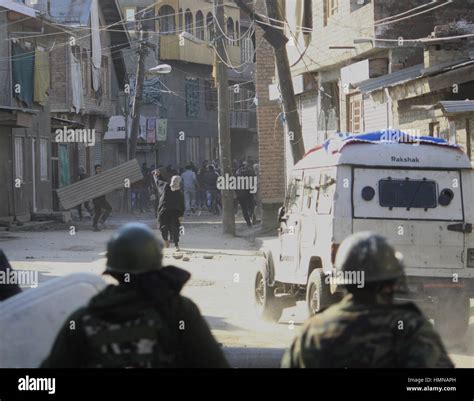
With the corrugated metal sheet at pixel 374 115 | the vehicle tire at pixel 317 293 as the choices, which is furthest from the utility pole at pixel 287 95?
the vehicle tire at pixel 317 293

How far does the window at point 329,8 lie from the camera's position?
22.6 m

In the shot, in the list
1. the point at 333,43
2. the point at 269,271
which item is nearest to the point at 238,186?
the point at 333,43

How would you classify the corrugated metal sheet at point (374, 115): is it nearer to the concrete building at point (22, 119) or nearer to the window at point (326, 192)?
the window at point (326, 192)

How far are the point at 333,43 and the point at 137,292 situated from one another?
1868 cm

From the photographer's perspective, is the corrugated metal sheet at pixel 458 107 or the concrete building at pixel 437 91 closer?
the corrugated metal sheet at pixel 458 107

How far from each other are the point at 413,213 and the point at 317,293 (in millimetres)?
1235

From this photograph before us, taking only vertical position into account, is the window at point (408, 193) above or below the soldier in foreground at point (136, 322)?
above

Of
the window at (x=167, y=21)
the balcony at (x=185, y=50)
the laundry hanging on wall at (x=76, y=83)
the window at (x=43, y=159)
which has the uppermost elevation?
the window at (x=167, y=21)

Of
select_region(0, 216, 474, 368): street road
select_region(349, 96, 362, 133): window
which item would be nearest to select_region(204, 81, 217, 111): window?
select_region(0, 216, 474, 368): street road

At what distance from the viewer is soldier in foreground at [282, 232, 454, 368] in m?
4.15

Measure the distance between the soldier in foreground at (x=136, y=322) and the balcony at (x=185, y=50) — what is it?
141 ft

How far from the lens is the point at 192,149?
5088 centimetres

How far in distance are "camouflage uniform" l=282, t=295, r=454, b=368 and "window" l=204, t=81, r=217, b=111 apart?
4844cm

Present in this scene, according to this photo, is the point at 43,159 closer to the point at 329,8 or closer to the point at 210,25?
the point at 210,25
